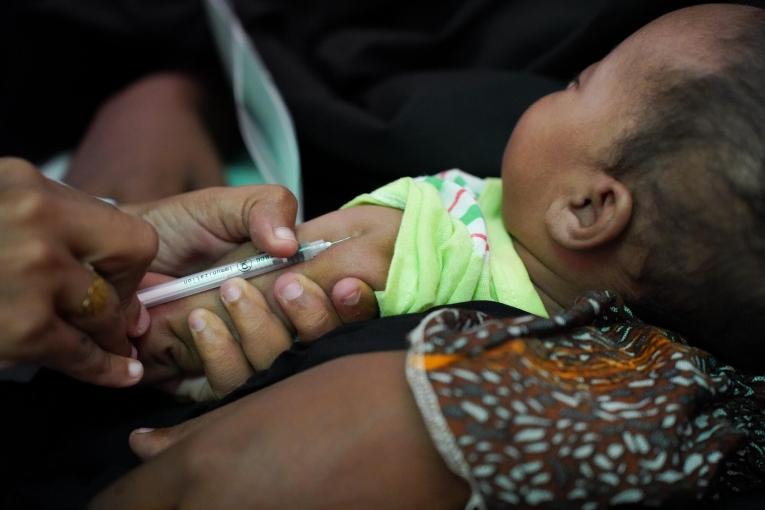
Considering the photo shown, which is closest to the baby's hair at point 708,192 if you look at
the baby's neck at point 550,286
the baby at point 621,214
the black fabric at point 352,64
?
the baby at point 621,214

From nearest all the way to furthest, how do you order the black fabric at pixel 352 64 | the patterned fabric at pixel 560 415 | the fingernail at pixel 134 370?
the patterned fabric at pixel 560 415, the fingernail at pixel 134 370, the black fabric at pixel 352 64

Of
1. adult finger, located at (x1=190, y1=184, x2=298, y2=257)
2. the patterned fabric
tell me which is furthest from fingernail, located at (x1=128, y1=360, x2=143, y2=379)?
the patterned fabric

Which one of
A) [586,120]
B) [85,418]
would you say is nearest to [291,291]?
[85,418]

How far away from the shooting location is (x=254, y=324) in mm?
947

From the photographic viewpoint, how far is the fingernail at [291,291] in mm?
938

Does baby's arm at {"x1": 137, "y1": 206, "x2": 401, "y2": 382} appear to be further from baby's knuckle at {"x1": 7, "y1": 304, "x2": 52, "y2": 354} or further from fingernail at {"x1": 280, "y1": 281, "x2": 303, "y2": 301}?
baby's knuckle at {"x1": 7, "y1": 304, "x2": 52, "y2": 354}

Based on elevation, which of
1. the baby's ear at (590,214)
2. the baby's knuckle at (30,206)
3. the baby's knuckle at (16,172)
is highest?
the baby's knuckle at (16,172)

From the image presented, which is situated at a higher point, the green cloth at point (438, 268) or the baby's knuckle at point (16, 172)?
the baby's knuckle at point (16, 172)

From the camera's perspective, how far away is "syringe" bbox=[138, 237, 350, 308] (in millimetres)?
980

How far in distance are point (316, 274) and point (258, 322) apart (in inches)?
4.3

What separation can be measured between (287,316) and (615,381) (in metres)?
0.44

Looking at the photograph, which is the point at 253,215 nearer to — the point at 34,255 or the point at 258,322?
the point at 258,322

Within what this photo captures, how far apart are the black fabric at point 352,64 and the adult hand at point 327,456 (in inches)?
26.3

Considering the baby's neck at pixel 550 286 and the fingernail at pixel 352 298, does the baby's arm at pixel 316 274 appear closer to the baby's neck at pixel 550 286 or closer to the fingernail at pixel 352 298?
the fingernail at pixel 352 298
